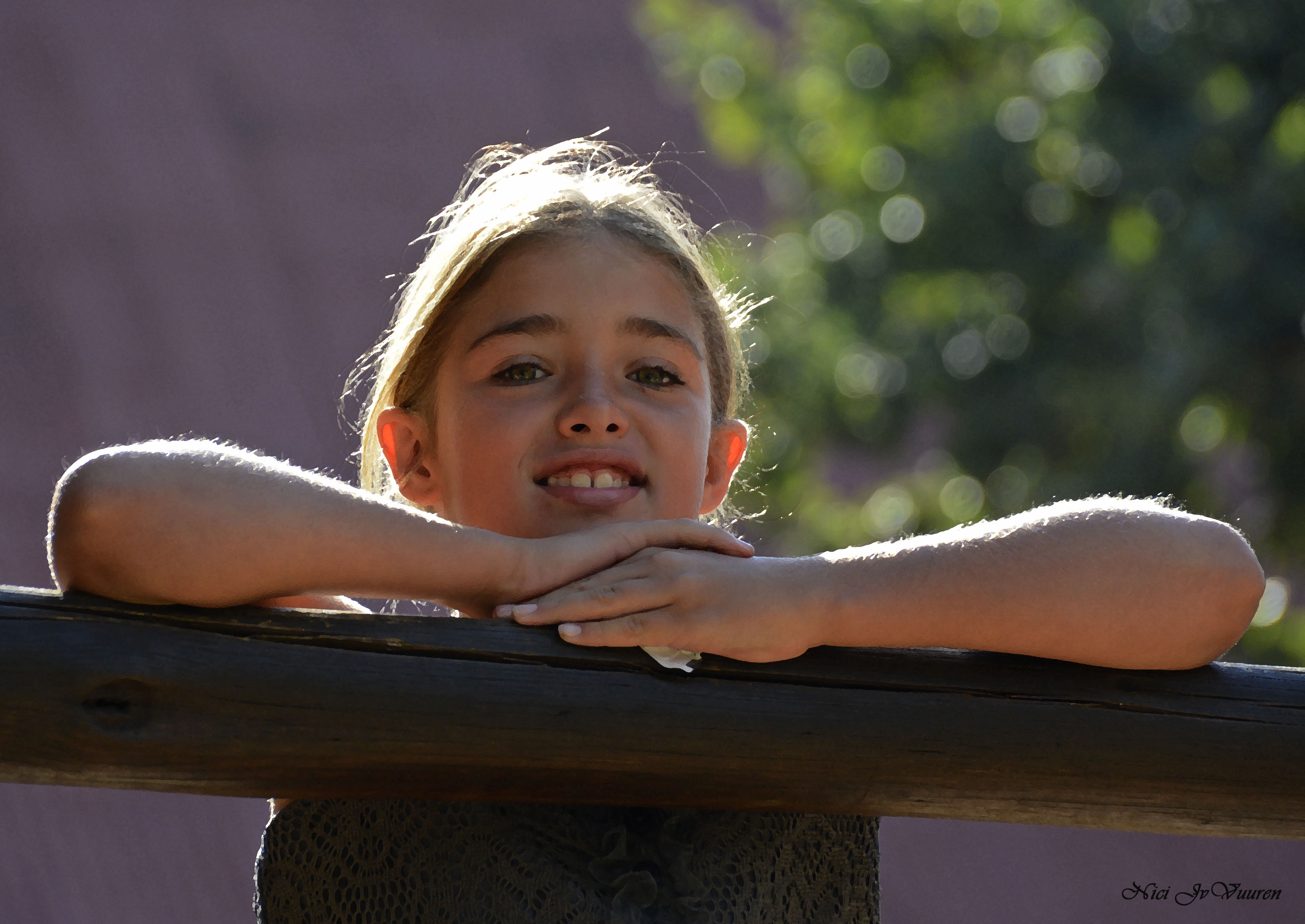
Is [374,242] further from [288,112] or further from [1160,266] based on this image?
[1160,266]

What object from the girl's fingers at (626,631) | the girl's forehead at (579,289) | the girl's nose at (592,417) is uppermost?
the girl's forehead at (579,289)

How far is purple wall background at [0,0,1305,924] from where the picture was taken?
524 cm

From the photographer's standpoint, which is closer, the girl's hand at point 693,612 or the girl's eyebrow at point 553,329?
the girl's hand at point 693,612

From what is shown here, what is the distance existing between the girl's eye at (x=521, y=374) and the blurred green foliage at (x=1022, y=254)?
326 cm

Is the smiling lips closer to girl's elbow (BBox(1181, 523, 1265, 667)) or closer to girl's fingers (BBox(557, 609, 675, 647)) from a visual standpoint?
girl's fingers (BBox(557, 609, 675, 647))

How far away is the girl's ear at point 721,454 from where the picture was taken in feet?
5.59

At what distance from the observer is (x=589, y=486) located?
137 cm

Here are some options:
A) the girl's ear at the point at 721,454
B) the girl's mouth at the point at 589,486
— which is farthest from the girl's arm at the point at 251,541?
the girl's ear at the point at 721,454

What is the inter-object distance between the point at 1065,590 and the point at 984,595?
0.22 ft

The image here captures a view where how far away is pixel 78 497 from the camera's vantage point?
3.23 feet

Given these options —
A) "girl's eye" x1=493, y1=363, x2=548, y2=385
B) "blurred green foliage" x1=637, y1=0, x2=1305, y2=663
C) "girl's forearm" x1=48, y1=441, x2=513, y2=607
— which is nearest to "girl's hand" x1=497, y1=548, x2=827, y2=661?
"girl's forearm" x1=48, y1=441, x2=513, y2=607

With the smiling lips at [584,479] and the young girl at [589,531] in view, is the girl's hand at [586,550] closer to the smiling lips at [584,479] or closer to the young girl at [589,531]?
the young girl at [589,531]

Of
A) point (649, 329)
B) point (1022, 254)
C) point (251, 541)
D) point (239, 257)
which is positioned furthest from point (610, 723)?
point (239, 257)

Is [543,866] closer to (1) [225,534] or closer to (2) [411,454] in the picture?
(1) [225,534]
